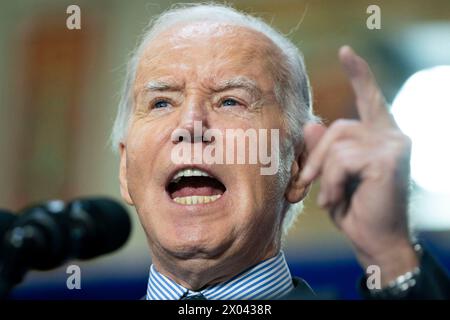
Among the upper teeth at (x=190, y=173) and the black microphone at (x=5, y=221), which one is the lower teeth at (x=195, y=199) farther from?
the black microphone at (x=5, y=221)

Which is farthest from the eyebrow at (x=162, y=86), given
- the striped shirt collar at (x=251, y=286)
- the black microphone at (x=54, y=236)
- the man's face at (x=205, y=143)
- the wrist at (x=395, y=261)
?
the wrist at (x=395, y=261)

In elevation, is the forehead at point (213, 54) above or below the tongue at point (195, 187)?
above

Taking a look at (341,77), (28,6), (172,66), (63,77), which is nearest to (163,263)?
(172,66)

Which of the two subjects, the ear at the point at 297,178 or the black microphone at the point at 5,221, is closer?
the black microphone at the point at 5,221

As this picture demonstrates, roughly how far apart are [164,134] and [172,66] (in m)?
0.13

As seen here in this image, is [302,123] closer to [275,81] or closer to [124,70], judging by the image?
[275,81]

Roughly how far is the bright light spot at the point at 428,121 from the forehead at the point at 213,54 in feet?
1.09

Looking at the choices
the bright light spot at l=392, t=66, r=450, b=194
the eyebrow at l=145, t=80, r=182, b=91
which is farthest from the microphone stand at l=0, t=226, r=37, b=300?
A: the bright light spot at l=392, t=66, r=450, b=194

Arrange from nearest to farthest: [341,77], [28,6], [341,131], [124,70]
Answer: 1. [341,131]
2. [124,70]
3. [341,77]
4. [28,6]

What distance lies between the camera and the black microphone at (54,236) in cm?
107

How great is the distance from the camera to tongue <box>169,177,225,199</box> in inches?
51.9

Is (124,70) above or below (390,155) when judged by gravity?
above

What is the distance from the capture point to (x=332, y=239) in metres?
1.62

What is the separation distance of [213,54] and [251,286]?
1.40 ft
